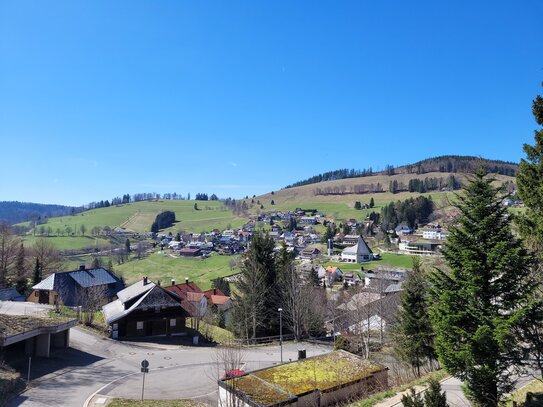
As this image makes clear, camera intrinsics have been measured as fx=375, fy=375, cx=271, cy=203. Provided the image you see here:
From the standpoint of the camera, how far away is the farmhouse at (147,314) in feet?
129

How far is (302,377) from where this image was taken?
21.1 meters

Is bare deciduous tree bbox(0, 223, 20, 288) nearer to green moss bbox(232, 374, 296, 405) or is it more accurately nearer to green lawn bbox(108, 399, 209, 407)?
green lawn bbox(108, 399, 209, 407)

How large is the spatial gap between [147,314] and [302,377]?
81.1 feet

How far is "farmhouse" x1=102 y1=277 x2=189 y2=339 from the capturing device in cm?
3931

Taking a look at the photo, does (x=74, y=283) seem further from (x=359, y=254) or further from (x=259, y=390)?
(x=359, y=254)

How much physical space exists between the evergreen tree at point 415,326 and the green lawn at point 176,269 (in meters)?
72.2

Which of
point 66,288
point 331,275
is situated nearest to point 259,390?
point 66,288

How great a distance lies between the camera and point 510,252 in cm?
1277

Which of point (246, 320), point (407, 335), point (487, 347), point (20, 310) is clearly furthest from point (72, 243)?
point (487, 347)

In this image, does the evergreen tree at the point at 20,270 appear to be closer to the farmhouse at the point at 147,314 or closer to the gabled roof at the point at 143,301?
the gabled roof at the point at 143,301

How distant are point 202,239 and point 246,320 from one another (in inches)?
5767

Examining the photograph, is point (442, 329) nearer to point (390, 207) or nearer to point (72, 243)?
point (390, 207)

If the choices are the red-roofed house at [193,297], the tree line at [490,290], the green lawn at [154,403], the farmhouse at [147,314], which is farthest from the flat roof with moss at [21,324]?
the tree line at [490,290]

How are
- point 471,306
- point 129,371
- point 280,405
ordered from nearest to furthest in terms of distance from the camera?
1. point 471,306
2. point 280,405
3. point 129,371
